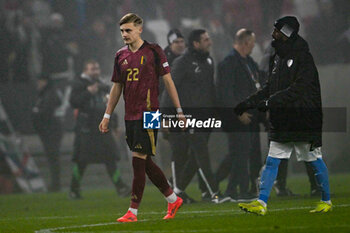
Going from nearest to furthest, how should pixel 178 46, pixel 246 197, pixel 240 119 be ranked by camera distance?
pixel 246 197
pixel 240 119
pixel 178 46

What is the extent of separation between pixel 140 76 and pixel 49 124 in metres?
5.75

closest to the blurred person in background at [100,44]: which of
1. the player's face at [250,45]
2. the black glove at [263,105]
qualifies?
the player's face at [250,45]

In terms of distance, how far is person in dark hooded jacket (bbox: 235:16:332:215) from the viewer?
8.62 m

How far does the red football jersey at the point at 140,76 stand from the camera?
8.80 metres

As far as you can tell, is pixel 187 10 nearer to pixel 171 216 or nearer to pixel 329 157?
pixel 329 157

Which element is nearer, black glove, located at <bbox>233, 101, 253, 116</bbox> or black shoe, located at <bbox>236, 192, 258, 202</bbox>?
black glove, located at <bbox>233, 101, 253, 116</bbox>

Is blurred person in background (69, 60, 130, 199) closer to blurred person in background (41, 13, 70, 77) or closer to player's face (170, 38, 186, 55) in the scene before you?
blurred person in background (41, 13, 70, 77)

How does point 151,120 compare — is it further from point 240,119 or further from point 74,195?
point 74,195

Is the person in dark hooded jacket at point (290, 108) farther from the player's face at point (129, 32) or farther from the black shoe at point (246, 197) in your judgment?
the black shoe at point (246, 197)

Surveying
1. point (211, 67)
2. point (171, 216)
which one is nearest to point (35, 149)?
point (211, 67)

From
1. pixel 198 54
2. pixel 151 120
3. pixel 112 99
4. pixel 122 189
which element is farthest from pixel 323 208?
pixel 122 189

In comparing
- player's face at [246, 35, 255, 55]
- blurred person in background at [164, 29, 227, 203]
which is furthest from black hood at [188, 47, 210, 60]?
player's face at [246, 35, 255, 55]

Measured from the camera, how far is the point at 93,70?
13820mm

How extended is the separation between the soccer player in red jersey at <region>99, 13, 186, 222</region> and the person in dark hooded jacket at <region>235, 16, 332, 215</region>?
0.81 m
